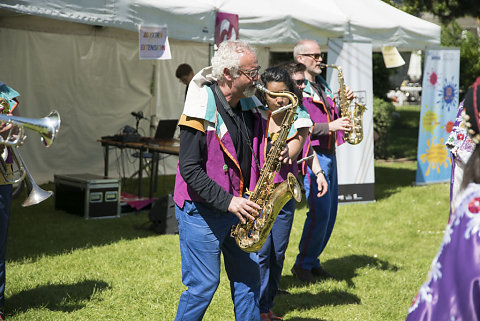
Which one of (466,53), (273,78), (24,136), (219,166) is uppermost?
(466,53)

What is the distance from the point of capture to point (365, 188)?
366 inches

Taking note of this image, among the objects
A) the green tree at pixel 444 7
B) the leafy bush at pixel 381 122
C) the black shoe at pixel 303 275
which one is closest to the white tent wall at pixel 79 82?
the leafy bush at pixel 381 122

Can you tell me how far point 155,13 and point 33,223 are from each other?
3055mm

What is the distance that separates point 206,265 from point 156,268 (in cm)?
264

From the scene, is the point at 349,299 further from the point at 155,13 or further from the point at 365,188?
the point at 365,188

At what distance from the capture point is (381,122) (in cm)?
1434

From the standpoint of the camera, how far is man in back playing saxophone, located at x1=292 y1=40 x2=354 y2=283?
5145 mm

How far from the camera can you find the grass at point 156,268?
473 centimetres

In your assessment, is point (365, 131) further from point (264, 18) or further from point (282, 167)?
point (282, 167)

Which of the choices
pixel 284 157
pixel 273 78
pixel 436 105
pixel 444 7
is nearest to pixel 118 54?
pixel 436 105

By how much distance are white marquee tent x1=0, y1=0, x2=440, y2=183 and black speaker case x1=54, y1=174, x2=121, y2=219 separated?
2010 mm

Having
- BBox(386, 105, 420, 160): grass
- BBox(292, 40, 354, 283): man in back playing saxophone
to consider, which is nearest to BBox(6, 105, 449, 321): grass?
BBox(292, 40, 354, 283): man in back playing saxophone

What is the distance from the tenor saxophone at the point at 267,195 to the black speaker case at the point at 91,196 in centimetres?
478

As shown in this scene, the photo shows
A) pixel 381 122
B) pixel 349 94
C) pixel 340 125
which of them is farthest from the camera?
pixel 381 122
